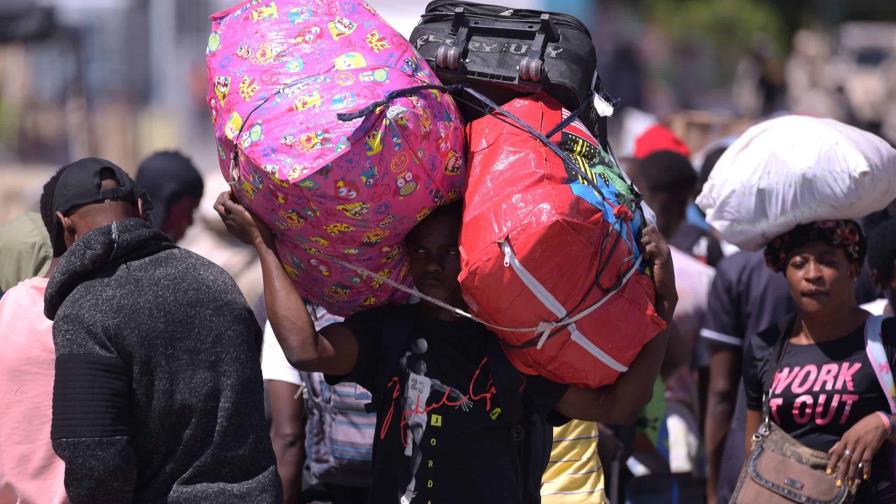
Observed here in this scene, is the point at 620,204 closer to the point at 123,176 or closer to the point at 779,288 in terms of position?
the point at 123,176

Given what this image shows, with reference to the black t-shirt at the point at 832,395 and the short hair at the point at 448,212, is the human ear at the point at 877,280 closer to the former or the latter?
the black t-shirt at the point at 832,395

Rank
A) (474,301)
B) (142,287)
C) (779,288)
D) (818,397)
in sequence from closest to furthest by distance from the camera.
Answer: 1. (474,301)
2. (142,287)
3. (818,397)
4. (779,288)

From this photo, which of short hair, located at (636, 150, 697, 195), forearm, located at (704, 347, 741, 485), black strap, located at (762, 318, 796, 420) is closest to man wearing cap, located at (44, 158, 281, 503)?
black strap, located at (762, 318, 796, 420)

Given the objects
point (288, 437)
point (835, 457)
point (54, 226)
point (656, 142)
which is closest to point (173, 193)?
point (288, 437)

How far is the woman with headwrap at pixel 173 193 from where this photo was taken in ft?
16.8

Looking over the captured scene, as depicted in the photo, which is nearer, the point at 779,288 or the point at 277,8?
the point at 277,8

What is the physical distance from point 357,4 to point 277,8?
20cm

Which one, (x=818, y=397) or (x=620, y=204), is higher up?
(x=620, y=204)

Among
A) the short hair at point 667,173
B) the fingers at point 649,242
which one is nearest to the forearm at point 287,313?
the fingers at point 649,242

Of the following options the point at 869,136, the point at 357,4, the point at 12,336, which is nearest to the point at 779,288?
the point at 869,136

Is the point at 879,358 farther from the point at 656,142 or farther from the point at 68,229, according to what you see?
the point at 656,142

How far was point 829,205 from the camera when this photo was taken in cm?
391

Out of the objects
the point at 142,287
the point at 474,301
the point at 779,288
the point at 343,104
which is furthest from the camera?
the point at 779,288

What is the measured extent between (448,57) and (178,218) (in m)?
2.44
